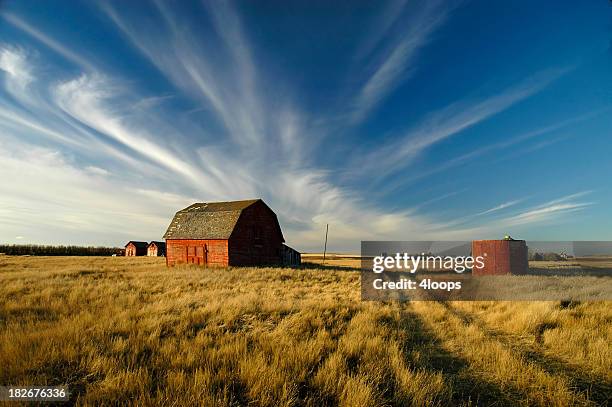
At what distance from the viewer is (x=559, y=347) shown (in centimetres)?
652

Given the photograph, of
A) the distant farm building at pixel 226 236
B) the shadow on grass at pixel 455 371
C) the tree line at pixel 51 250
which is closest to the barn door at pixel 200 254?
the distant farm building at pixel 226 236

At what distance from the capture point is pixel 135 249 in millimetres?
69188

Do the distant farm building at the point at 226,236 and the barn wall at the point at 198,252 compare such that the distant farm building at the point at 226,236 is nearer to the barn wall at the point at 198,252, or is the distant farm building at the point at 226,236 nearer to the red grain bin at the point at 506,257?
the barn wall at the point at 198,252

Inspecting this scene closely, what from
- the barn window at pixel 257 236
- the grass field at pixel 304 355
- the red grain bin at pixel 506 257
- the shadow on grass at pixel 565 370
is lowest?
the shadow on grass at pixel 565 370

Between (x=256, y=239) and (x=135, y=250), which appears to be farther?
(x=135, y=250)

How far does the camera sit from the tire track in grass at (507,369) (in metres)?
4.33

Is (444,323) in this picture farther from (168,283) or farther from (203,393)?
(168,283)

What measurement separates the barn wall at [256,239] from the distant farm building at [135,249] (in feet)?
165

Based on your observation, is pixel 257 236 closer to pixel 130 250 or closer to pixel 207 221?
pixel 207 221

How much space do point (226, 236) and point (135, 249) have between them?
53.1m

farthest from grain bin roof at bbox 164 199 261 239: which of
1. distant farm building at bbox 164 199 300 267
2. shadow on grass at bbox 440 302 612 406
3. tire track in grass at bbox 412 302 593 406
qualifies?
shadow on grass at bbox 440 302 612 406

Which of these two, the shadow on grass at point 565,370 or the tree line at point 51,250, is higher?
the shadow on grass at point 565,370

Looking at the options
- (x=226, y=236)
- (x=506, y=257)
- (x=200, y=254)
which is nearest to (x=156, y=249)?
(x=200, y=254)

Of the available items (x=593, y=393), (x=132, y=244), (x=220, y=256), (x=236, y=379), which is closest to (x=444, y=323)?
(x=593, y=393)
